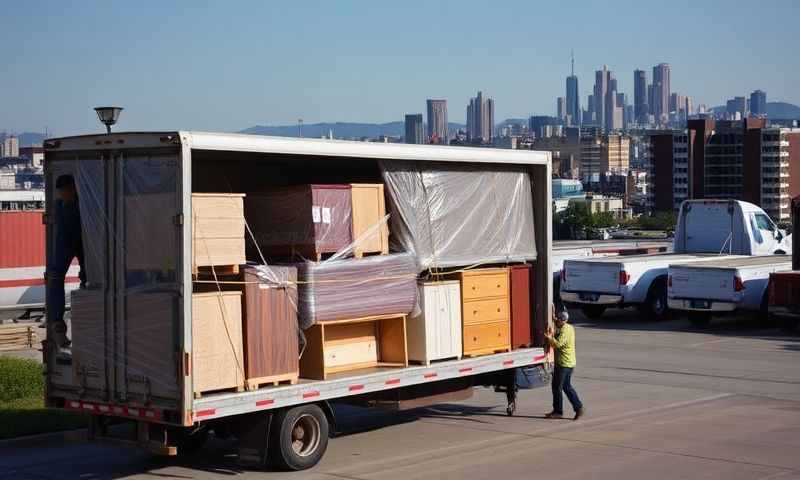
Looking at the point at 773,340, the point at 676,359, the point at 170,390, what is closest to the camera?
the point at 170,390

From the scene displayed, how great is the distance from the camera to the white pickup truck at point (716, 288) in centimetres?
2622

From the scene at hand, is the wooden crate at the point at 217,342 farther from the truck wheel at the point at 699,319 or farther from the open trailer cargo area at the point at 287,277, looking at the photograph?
the truck wheel at the point at 699,319

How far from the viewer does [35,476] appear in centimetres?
1243

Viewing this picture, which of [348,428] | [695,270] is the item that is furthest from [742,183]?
[348,428]

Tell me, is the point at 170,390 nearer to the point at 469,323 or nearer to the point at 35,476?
the point at 35,476

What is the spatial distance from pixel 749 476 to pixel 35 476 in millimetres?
7318

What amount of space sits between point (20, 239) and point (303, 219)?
21.1 metres

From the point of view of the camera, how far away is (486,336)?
14609 millimetres

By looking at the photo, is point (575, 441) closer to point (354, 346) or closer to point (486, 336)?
point (486, 336)

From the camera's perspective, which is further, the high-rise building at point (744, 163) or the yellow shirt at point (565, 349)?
the high-rise building at point (744, 163)

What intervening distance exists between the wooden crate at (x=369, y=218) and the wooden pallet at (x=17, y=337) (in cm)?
1525

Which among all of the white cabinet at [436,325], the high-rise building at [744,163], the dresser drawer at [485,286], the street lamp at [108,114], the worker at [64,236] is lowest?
the white cabinet at [436,325]

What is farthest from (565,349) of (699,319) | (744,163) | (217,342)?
(744,163)

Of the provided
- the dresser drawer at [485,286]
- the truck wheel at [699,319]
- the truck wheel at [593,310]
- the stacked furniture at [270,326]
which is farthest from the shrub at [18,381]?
the truck wheel at [699,319]
